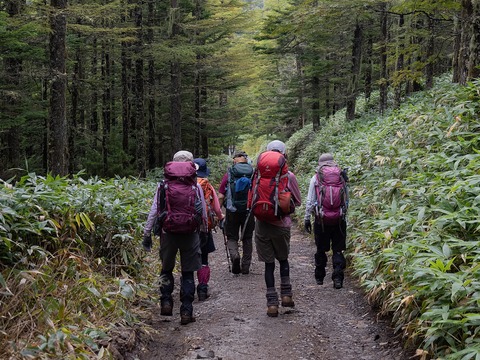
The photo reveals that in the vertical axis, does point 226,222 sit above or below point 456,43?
below

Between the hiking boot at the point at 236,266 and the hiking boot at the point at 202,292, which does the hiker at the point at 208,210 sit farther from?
the hiking boot at the point at 236,266

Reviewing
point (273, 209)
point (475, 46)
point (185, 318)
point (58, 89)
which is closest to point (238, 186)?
point (273, 209)

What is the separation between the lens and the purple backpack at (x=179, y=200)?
210 inches

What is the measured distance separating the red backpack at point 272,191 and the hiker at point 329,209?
45.6 inches

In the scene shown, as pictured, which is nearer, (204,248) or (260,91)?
(204,248)

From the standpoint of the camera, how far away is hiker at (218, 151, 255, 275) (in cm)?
775

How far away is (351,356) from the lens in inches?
181

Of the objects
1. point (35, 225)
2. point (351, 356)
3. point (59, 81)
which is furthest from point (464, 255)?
point (59, 81)

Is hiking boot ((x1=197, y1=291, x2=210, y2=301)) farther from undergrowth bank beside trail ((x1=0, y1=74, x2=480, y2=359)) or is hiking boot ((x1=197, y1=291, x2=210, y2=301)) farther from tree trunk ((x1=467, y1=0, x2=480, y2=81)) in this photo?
tree trunk ((x1=467, y1=0, x2=480, y2=81))

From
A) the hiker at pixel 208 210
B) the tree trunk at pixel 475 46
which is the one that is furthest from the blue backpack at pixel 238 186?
the tree trunk at pixel 475 46

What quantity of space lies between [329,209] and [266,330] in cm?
237

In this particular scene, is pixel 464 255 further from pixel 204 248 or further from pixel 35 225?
pixel 35 225

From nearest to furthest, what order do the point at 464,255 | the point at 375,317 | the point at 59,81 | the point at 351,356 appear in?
the point at 464,255
the point at 351,356
the point at 375,317
the point at 59,81

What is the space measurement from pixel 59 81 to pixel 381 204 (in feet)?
24.8
